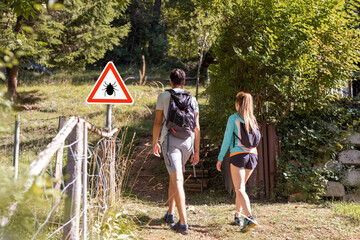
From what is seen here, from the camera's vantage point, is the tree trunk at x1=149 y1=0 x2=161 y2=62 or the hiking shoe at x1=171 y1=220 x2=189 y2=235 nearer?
the hiking shoe at x1=171 y1=220 x2=189 y2=235

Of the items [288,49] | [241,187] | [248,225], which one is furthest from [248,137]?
[288,49]

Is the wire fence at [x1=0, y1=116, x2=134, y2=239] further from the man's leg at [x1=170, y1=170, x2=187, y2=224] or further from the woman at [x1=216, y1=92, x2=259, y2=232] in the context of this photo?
the woman at [x1=216, y1=92, x2=259, y2=232]

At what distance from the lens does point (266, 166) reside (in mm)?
6746

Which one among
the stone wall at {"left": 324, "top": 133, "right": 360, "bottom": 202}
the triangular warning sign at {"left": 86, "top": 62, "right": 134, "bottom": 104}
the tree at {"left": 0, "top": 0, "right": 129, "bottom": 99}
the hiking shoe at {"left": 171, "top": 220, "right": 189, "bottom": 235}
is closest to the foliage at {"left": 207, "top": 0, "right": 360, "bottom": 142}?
the stone wall at {"left": 324, "top": 133, "right": 360, "bottom": 202}

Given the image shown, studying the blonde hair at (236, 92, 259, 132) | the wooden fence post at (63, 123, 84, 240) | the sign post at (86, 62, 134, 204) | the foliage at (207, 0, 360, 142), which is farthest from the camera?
the foliage at (207, 0, 360, 142)

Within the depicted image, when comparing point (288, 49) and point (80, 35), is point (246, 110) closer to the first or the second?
point (288, 49)

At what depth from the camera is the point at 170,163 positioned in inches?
169

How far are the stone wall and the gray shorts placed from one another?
3.56m

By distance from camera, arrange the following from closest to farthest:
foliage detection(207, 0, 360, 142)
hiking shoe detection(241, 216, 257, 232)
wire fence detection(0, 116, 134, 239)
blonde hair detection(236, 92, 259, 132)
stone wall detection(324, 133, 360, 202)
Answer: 1. wire fence detection(0, 116, 134, 239)
2. hiking shoe detection(241, 216, 257, 232)
3. blonde hair detection(236, 92, 259, 132)
4. foliage detection(207, 0, 360, 142)
5. stone wall detection(324, 133, 360, 202)

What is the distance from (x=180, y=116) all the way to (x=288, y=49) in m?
3.18

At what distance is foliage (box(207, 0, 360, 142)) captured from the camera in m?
6.43

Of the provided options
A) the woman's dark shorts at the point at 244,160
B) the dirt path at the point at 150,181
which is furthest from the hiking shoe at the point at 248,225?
the dirt path at the point at 150,181

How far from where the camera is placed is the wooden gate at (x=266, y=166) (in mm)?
6703

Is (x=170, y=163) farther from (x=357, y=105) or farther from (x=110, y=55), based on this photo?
(x=110, y=55)
